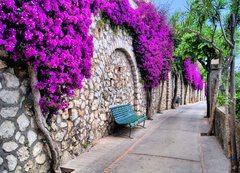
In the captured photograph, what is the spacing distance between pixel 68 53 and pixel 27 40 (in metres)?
0.69

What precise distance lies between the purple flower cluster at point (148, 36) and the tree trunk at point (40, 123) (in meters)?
3.64

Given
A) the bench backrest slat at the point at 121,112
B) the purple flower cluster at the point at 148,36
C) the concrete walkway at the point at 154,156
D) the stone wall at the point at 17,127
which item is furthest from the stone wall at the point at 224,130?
the purple flower cluster at the point at 148,36

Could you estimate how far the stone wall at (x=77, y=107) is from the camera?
2.78 m

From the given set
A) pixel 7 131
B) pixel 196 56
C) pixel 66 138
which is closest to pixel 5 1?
pixel 7 131

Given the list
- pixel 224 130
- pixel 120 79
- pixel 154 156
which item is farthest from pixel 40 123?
pixel 120 79

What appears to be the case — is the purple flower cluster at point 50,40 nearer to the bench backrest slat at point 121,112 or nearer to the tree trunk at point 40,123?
the tree trunk at point 40,123

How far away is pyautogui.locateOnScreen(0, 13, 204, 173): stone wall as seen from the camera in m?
2.78

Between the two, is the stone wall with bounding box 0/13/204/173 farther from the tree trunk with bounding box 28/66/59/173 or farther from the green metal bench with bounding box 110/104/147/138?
the green metal bench with bounding box 110/104/147/138

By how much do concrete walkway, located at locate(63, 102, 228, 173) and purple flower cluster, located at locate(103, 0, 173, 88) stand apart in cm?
314

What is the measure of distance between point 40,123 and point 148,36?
627cm

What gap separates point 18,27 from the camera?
2682 mm

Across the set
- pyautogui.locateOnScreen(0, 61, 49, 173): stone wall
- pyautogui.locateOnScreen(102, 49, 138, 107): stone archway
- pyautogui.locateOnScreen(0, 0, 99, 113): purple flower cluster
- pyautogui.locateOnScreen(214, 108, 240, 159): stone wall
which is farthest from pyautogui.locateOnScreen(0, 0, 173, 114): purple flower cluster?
pyautogui.locateOnScreen(214, 108, 240, 159): stone wall

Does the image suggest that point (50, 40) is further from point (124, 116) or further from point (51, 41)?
point (124, 116)

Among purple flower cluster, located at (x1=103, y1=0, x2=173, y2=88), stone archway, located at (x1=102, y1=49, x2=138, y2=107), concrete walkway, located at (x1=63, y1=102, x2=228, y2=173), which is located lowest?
concrete walkway, located at (x1=63, y1=102, x2=228, y2=173)
